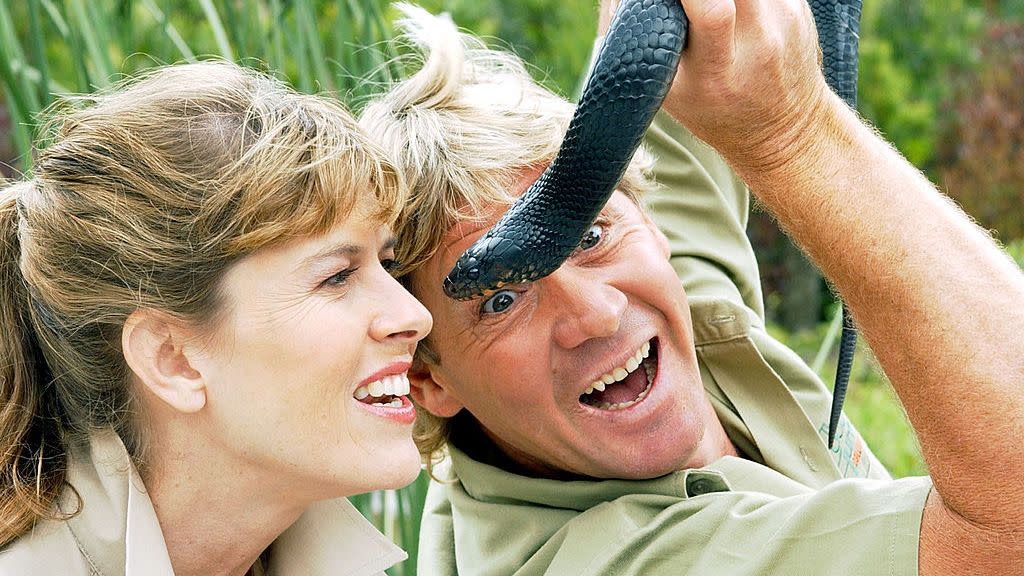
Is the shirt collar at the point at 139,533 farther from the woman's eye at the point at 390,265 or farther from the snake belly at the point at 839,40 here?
the snake belly at the point at 839,40

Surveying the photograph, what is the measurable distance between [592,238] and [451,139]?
0.30m

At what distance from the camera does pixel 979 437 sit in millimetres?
1479

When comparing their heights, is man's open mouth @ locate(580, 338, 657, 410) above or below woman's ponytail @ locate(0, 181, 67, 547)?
below

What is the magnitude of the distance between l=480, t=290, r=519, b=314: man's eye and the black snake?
19cm

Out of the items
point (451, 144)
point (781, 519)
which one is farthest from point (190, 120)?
point (781, 519)

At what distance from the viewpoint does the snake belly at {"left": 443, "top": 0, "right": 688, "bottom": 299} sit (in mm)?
1482

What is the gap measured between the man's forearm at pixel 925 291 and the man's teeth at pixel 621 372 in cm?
58

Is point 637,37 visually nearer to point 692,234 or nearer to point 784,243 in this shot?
point 692,234

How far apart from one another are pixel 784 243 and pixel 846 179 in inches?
278

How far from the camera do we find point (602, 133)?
158 centimetres

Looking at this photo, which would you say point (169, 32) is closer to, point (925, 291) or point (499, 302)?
point (499, 302)

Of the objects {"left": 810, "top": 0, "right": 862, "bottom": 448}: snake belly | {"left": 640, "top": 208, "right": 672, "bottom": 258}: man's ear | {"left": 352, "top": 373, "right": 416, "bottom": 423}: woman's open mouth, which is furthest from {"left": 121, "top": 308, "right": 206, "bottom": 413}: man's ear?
{"left": 810, "top": 0, "right": 862, "bottom": 448}: snake belly

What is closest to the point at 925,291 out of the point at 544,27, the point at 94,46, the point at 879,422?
the point at 94,46

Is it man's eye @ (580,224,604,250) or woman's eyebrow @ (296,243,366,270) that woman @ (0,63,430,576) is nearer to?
woman's eyebrow @ (296,243,366,270)
